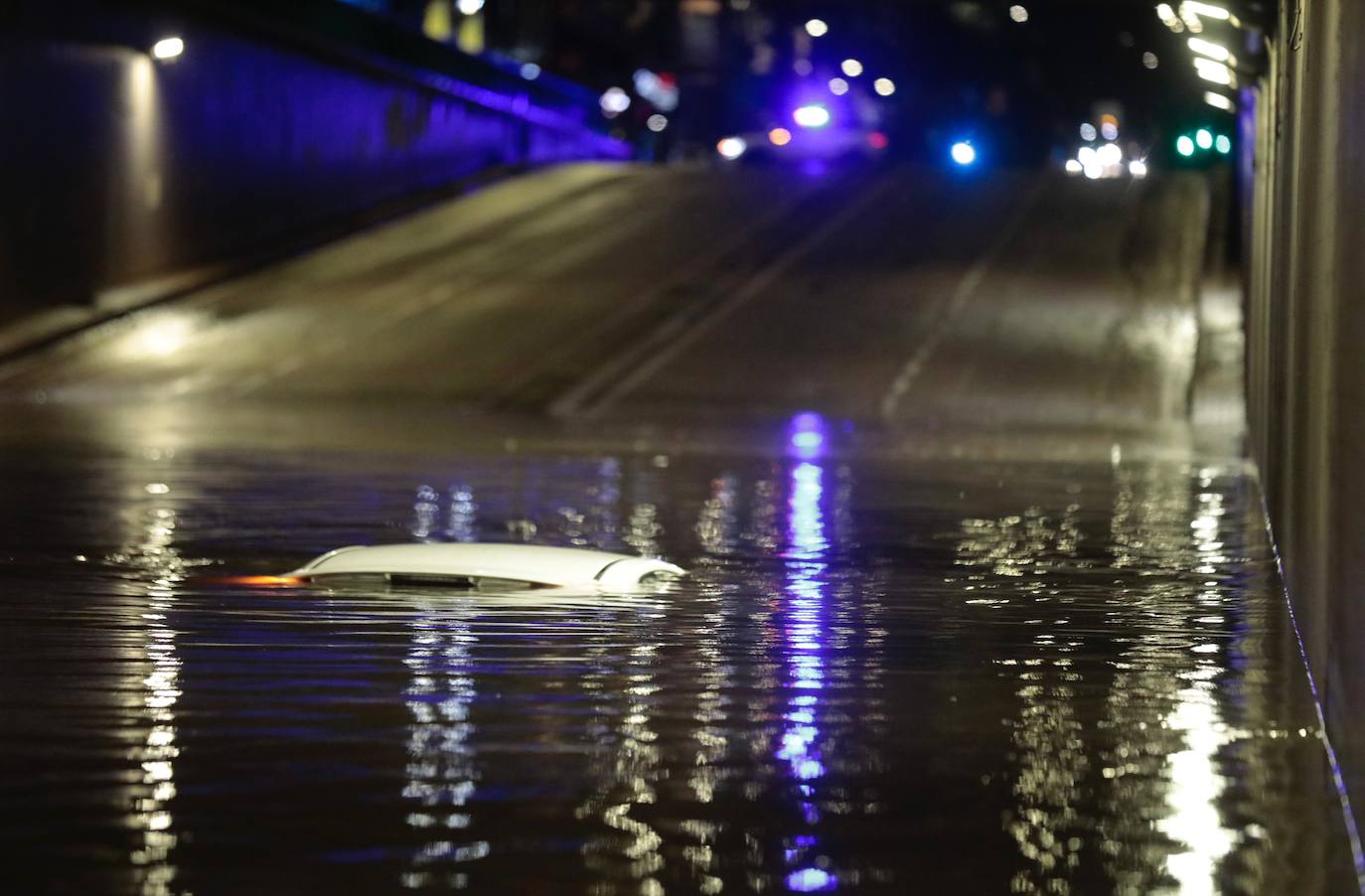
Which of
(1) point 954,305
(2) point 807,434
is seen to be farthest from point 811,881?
(1) point 954,305

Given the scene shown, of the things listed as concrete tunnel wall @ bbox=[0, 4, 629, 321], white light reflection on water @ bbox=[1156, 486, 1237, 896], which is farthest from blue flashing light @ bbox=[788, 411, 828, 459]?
white light reflection on water @ bbox=[1156, 486, 1237, 896]

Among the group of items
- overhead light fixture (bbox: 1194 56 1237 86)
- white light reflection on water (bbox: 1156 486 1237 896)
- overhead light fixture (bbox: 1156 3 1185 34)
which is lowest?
white light reflection on water (bbox: 1156 486 1237 896)

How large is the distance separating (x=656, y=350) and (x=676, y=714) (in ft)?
76.0

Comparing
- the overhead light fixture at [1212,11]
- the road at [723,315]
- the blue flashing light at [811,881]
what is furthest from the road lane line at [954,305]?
the blue flashing light at [811,881]

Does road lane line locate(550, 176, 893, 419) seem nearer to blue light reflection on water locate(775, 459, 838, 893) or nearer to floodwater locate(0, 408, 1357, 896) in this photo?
blue light reflection on water locate(775, 459, 838, 893)

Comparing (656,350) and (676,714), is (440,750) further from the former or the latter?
(656,350)

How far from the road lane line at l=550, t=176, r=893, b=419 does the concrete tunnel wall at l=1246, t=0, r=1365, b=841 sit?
1466 centimetres

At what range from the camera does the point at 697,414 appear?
2725 cm

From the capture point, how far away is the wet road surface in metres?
6.32

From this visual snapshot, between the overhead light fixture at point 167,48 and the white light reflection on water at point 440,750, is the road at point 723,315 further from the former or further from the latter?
the white light reflection on water at point 440,750

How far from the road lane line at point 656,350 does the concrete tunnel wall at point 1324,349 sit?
14.7 metres

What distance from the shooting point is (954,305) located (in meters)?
34.2

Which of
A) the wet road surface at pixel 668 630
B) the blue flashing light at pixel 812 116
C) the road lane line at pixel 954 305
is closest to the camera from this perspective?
the wet road surface at pixel 668 630

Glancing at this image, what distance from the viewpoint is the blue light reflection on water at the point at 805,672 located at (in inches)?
243
